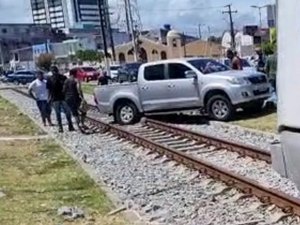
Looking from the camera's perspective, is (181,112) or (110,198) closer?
(110,198)

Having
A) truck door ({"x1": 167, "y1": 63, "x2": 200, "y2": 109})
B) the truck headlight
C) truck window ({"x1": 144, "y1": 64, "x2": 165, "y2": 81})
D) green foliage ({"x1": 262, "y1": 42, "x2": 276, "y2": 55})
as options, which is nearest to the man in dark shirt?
truck window ({"x1": 144, "y1": 64, "x2": 165, "y2": 81})

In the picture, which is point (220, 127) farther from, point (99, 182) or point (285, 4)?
point (285, 4)

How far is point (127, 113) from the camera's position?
21.0 m

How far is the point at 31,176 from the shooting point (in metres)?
11.9

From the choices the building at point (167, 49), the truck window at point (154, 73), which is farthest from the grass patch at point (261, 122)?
the building at point (167, 49)

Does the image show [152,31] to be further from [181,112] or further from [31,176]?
[31,176]

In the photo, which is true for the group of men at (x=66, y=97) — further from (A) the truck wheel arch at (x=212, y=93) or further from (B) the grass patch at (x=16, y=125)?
(A) the truck wheel arch at (x=212, y=93)

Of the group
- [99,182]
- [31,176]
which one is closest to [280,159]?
[99,182]

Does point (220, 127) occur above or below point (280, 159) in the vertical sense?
below

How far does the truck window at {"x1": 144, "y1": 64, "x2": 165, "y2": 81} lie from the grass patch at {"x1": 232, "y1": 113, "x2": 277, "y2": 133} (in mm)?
3038

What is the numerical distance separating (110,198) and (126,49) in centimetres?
9490

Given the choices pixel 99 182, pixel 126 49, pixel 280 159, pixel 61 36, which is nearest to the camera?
pixel 280 159

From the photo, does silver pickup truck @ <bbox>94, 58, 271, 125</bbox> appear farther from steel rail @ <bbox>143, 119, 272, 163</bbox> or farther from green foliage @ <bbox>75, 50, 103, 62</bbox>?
green foliage @ <bbox>75, 50, 103, 62</bbox>

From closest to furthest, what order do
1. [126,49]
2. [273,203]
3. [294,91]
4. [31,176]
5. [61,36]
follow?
[294,91]
[273,203]
[31,176]
[126,49]
[61,36]
